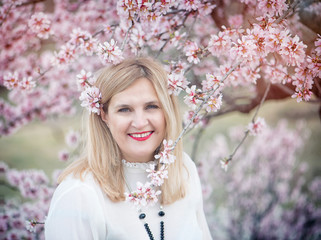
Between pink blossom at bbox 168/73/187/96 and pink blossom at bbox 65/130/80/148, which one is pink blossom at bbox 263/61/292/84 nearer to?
pink blossom at bbox 168/73/187/96

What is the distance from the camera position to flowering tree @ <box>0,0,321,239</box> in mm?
1255

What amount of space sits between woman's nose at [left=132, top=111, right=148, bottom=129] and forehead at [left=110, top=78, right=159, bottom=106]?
0.06m

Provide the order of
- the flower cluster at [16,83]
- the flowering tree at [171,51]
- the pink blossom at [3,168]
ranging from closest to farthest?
1. the flowering tree at [171,51]
2. the flower cluster at [16,83]
3. the pink blossom at [3,168]

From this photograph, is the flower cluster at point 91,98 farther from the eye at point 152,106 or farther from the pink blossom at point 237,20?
the pink blossom at point 237,20

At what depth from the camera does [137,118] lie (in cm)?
135

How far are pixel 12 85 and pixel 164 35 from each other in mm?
987

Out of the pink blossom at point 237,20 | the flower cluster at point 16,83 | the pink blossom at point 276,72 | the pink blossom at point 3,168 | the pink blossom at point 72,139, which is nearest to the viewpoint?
the pink blossom at point 276,72

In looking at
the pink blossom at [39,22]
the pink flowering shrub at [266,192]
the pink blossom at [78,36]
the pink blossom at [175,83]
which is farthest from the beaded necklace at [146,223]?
the pink flowering shrub at [266,192]

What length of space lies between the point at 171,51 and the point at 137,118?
1.39m

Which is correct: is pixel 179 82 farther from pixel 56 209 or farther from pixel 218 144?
pixel 218 144

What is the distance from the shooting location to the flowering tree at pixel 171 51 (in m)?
1.25

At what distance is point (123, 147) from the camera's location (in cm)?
141

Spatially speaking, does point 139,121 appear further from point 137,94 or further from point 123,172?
point 123,172

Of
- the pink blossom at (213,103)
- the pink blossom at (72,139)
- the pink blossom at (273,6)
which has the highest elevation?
the pink blossom at (72,139)
